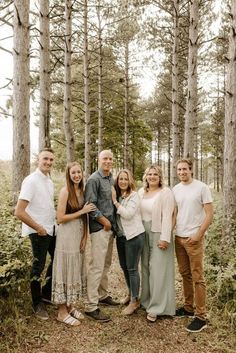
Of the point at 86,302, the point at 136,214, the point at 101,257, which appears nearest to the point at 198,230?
the point at 136,214

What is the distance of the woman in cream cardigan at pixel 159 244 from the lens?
15.2 ft

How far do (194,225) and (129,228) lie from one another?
0.93m

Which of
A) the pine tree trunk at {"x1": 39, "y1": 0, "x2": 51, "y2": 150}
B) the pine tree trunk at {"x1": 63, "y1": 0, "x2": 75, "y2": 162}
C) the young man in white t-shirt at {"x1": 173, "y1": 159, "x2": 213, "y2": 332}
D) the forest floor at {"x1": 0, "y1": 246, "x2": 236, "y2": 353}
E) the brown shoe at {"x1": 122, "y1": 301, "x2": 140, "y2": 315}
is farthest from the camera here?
the pine tree trunk at {"x1": 63, "y1": 0, "x2": 75, "y2": 162}

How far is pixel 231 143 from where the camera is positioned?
5848 millimetres

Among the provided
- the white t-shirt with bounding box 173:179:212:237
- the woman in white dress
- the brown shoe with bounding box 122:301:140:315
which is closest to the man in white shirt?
the woman in white dress

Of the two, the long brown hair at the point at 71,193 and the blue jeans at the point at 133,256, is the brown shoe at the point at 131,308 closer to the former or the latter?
the blue jeans at the point at 133,256

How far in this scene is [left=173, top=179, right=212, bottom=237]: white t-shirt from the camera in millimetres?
4469

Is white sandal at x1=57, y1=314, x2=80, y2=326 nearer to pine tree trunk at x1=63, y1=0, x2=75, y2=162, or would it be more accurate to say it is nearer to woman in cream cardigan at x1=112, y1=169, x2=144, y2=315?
woman in cream cardigan at x1=112, y1=169, x2=144, y2=315

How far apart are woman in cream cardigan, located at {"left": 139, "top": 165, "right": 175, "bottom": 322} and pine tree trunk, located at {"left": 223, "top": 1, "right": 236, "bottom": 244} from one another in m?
1.61

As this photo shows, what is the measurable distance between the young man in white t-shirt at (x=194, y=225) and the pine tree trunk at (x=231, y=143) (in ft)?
4.90

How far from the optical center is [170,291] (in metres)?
4.75

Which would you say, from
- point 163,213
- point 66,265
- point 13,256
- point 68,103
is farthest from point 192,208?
point 68,103

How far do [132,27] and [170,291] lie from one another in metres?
11.4

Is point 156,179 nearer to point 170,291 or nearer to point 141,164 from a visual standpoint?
point 170,291
